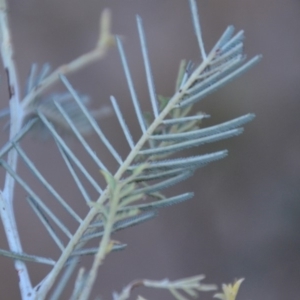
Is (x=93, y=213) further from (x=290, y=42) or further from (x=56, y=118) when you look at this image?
(x=290, y=42)

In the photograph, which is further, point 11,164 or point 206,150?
point 206,150

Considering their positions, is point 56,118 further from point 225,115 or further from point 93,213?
point 225,115

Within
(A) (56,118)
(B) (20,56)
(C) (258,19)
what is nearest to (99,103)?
(B) (20,56)

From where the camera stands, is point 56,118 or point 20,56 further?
point 20,56

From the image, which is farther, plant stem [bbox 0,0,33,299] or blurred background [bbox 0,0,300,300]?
blurred background [bbox 0,0,300,300]

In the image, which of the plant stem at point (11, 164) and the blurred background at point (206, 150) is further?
the blurred background at point (206, 150)

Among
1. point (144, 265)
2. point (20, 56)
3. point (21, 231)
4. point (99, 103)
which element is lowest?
point (144, 265)

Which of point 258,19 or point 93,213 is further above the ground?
point 258,19
